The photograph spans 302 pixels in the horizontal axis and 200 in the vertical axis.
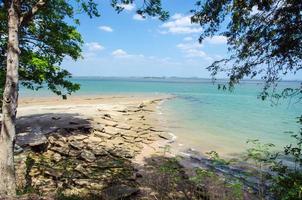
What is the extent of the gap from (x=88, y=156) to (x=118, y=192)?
12.0ft

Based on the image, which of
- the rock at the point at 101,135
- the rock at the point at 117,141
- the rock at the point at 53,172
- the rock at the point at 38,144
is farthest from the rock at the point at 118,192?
the rock at the point at 101,135

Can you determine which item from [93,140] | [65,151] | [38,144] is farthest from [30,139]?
[93,140]

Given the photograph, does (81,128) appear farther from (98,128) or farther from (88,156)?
(88,156)

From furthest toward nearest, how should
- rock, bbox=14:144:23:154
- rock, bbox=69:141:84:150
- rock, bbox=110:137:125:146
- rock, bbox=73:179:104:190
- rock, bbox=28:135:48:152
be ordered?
rock, bbox=110:137:125:146 → rock, bbox=69:141:84:150 → rock, bbox=28:135:48:152 → rock, bbox=14:144:23:154 → rock, bbox=73:179:104:190

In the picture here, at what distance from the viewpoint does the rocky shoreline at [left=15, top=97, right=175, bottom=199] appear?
9882mm

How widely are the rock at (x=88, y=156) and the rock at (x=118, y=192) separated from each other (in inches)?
112

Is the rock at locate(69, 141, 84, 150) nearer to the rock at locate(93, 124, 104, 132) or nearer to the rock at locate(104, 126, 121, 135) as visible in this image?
the rock at locate(93, 124, 104, 132)

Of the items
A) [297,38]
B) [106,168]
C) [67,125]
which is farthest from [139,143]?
[297,38]

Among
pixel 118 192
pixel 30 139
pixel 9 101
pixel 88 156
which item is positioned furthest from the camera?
pixel 30 139

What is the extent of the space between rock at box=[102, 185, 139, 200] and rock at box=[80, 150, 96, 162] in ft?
9.37

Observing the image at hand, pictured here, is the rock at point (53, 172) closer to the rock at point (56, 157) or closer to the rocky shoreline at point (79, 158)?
the rocky shoreline at point (79, 158)

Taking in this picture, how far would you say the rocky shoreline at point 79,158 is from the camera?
9.88m

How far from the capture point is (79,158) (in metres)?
12.5

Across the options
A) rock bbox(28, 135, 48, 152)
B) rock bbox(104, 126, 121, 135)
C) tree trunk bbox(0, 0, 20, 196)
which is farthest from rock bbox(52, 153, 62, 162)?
rock bbox(104, 126, 121, 135)
